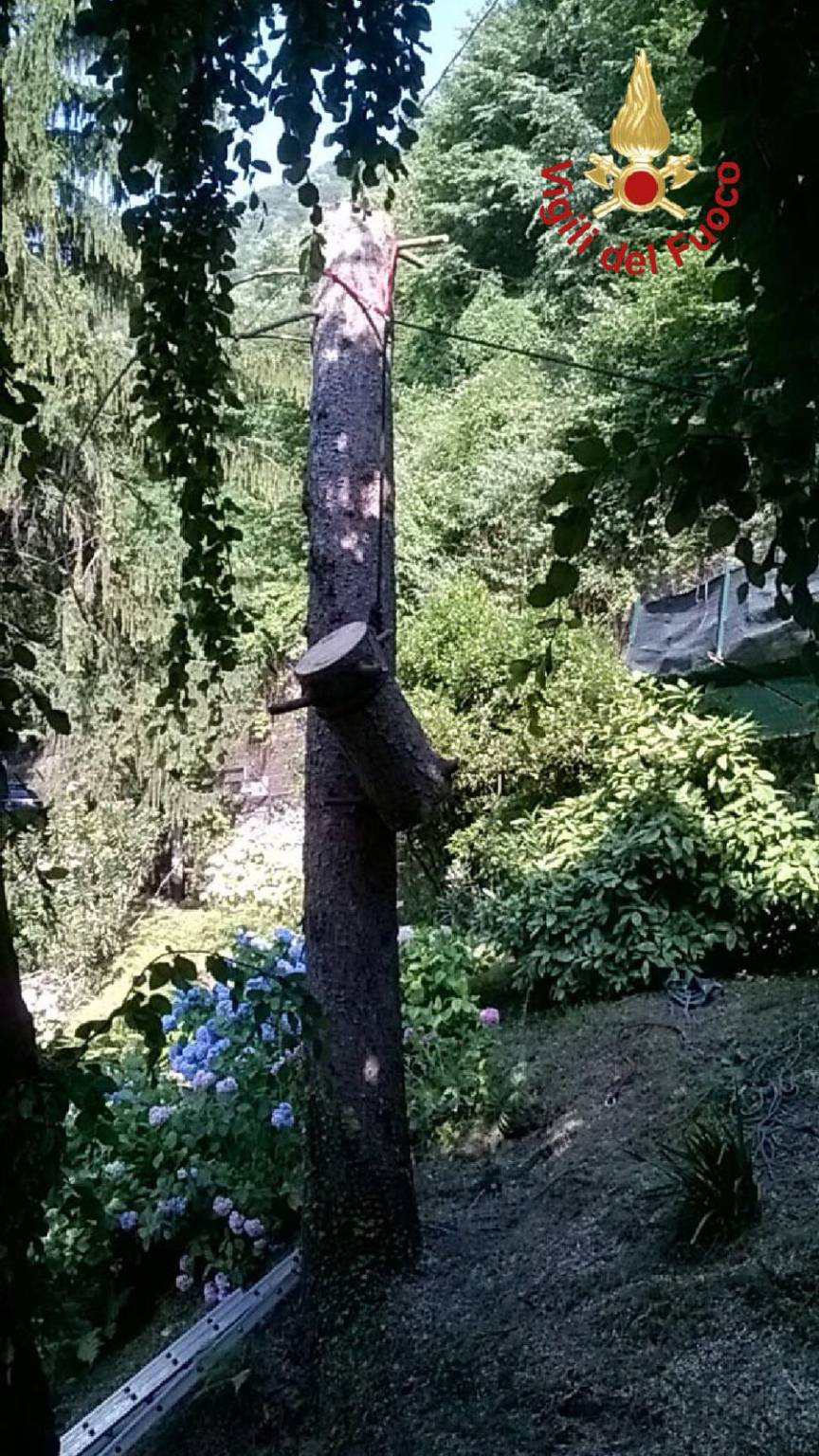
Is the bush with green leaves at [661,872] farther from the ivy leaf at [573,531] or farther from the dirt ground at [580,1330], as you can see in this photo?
the ivy leaf at [573,531]

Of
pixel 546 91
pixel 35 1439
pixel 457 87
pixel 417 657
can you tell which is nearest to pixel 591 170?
pixel 546 91

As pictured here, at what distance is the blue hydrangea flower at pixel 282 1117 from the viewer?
246cm

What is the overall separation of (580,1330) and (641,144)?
23.9 ft

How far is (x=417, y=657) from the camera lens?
18.0 ft

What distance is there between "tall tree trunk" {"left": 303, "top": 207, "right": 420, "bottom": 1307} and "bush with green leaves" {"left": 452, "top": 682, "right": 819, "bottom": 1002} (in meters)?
1.77

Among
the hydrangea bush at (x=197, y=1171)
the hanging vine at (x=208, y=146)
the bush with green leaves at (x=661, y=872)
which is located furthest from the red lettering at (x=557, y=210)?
the hanging vine at (x=208, y=146)

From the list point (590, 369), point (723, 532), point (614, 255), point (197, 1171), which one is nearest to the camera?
point (723, 532)

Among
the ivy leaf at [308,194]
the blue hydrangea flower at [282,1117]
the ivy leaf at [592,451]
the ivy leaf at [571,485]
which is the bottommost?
the blue hydrangea flower at [282,1117]

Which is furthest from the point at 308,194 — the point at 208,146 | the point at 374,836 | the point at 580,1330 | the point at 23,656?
the point at 580,1330

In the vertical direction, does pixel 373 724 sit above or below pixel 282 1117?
above

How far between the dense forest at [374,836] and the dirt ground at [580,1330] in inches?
0.4

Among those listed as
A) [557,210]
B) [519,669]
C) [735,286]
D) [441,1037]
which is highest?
[557,210]

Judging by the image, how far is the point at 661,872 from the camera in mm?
3869

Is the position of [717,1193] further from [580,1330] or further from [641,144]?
[641,144]
